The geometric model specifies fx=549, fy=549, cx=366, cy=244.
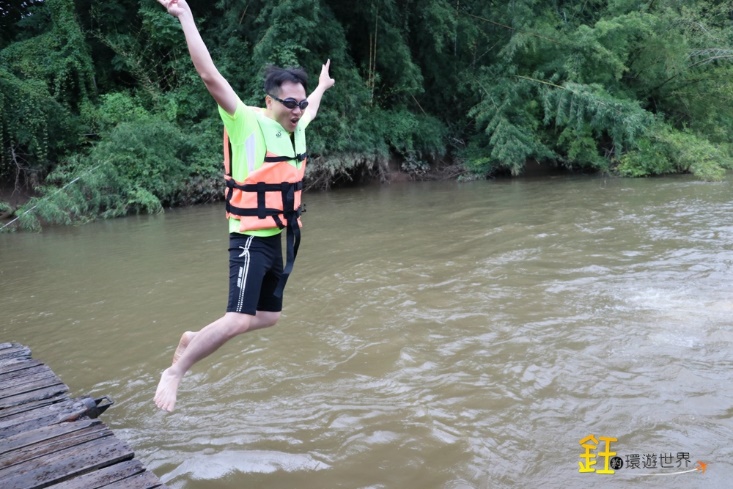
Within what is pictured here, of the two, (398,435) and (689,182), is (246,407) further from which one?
(689,182)

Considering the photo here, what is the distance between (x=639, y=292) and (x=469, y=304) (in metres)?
1.62

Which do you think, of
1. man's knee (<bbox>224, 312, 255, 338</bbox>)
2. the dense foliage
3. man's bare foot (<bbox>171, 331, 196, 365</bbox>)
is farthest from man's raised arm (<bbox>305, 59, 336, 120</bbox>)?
the dense foliage

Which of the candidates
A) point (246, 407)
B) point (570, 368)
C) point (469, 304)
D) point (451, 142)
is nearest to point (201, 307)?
point (246, 407)

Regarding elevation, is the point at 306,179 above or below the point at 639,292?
above

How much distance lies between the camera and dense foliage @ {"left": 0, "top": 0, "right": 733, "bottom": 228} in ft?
44.4

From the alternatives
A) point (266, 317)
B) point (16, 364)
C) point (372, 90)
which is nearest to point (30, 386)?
point (16, 364)

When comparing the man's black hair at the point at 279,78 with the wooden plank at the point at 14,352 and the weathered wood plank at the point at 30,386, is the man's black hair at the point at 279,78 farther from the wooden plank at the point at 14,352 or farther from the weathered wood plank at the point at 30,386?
the wooden plank at the point at 14,352

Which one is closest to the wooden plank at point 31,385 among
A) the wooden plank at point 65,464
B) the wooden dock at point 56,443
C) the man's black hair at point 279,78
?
the wooden dock at point 56,443

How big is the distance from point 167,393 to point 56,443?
60 cm

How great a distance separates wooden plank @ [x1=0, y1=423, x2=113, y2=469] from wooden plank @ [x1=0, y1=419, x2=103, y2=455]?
0.02 meters

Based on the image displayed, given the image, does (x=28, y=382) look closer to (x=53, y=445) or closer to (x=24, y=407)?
(x=24, y=407)

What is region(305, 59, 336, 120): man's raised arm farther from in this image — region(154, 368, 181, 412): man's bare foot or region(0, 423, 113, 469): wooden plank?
region(0, 423, 113, 469): wooden plank

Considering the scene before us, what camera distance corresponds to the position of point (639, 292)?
17.1ft

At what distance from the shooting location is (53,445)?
2.64 metres
